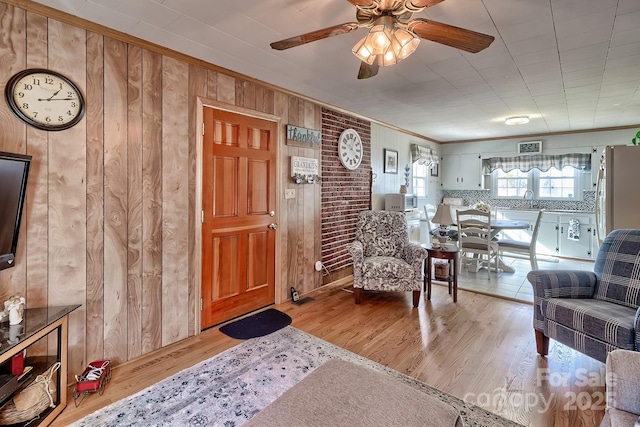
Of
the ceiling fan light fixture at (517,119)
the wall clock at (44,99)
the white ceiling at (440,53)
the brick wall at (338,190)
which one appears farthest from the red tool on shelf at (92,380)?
the ceiling fan light fixture at (517,119)

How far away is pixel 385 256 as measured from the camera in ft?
12.3

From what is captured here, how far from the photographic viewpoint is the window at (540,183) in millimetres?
5969

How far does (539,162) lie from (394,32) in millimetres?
5968

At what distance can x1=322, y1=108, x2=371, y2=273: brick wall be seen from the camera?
4070mm

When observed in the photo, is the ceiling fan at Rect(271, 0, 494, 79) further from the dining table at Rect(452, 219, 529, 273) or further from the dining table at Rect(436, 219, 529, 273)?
the dining table at Rect(452, 219, 529, 273)

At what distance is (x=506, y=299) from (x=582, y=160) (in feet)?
12.7

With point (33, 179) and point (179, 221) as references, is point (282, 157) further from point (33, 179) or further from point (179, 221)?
point (33, 179)

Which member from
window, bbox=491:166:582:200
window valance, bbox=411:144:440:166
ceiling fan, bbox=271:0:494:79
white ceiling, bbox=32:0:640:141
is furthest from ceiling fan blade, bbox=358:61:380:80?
window, bbox=491:166:582:200

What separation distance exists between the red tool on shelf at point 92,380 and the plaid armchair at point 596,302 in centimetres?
303

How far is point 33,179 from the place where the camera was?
6.17 ft

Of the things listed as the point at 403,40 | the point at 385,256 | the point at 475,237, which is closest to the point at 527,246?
the point at 475,237

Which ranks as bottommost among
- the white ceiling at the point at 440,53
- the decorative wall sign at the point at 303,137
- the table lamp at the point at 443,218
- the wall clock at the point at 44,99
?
the table lamp at the point at 443,218

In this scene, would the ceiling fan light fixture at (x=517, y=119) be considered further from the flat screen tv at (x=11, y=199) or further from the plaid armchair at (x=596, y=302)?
the flat screen tv at (x=11, y=199)

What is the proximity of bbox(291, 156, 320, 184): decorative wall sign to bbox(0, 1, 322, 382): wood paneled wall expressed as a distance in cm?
97
